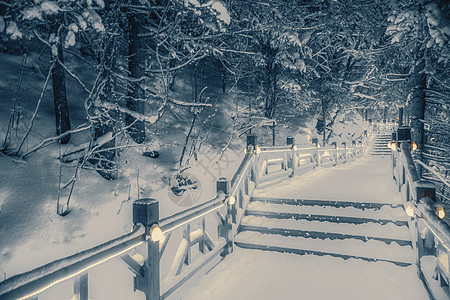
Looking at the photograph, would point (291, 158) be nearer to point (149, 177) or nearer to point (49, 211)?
point (149, 177)

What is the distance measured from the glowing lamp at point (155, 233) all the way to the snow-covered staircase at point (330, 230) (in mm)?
2875

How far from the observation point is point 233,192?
19.4 ft

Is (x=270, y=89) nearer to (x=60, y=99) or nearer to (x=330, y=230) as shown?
(x=60, y=99)

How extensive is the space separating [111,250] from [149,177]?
6.16 metres

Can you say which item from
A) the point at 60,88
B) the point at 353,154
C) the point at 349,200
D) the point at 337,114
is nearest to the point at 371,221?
the point at 349,200

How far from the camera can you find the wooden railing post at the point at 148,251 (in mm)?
3104

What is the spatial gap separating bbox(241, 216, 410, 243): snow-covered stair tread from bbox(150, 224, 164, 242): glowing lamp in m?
3.30

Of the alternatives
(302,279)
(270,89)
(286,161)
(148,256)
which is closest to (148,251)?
(148,256)

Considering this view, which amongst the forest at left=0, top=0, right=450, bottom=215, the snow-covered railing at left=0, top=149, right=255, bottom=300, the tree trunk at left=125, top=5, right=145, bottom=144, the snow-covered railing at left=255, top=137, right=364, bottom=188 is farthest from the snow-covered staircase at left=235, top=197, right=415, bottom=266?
the tree trunk at left=125, top=5, right=145, bottom=144

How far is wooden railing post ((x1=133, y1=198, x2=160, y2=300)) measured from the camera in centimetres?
310

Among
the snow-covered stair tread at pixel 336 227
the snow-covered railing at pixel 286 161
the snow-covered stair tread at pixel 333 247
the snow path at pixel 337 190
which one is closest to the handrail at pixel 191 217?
the snow-covered stair tread at pixel 333 247

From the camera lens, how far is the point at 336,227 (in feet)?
18.9

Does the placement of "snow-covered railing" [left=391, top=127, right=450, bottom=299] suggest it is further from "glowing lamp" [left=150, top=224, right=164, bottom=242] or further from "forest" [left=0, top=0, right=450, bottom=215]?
"forest" [left=0, top=0, right=450, bottom=215]

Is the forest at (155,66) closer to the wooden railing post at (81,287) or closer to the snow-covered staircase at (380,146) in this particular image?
the wooden railing post at (81,287)
